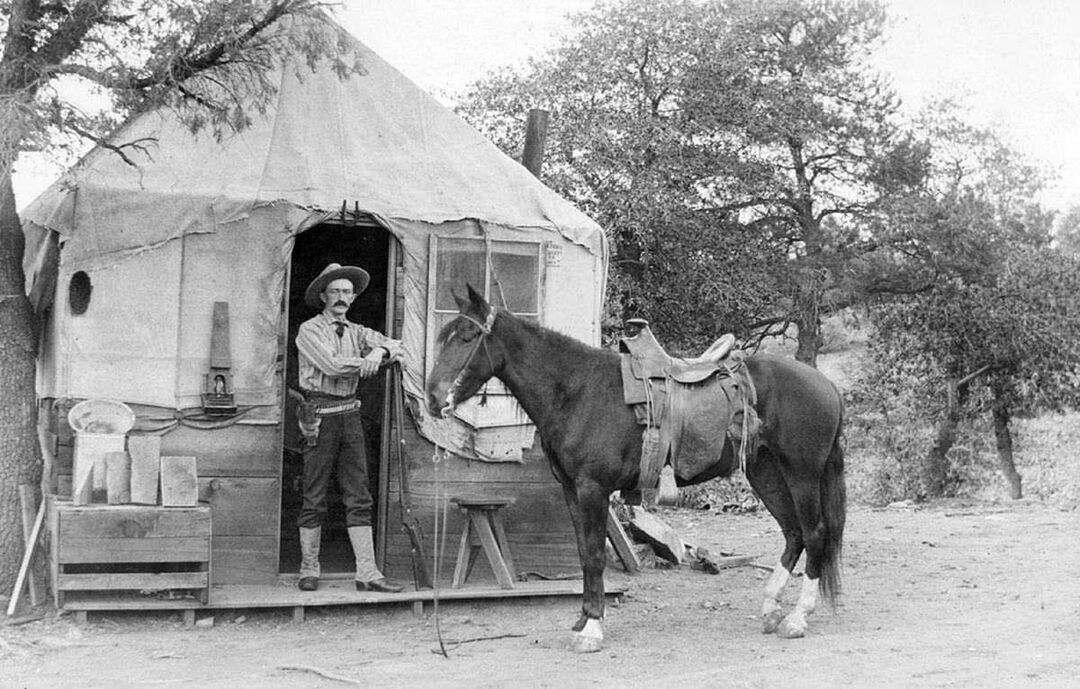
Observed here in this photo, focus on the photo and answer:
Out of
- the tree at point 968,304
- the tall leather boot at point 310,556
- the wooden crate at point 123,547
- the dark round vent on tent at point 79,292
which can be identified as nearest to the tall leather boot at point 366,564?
the tall leather boot at point 310,556

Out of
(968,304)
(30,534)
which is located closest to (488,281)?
(30,534)

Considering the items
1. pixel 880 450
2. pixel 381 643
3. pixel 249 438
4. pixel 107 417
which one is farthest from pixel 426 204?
pixel 880 450

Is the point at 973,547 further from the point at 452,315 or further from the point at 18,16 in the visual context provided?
the point at 18,16

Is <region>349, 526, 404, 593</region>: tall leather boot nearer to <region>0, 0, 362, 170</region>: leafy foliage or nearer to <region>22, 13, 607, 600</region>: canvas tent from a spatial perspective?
<region>22, 13, 607, 600</region>: canvas tent

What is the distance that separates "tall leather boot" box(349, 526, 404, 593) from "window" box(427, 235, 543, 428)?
101 cm

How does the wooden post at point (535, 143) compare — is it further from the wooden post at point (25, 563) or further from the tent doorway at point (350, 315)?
the wooden post at point (25, 563)

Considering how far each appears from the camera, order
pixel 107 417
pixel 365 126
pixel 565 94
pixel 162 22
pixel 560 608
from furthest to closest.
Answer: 1. pixel 565 94
2. pixel 365 126
3. pixel 560 608
4. pixel 107 417
5. pixel 162 22

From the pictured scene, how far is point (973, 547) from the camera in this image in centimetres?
995

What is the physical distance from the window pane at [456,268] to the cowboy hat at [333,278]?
1.69ft

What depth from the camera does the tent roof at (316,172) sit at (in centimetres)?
680

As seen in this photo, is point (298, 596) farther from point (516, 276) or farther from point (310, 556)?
point (516, 276)

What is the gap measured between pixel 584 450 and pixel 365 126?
3173mm

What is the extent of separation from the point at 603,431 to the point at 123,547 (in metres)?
2.74

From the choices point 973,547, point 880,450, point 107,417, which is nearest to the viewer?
point 107,417
